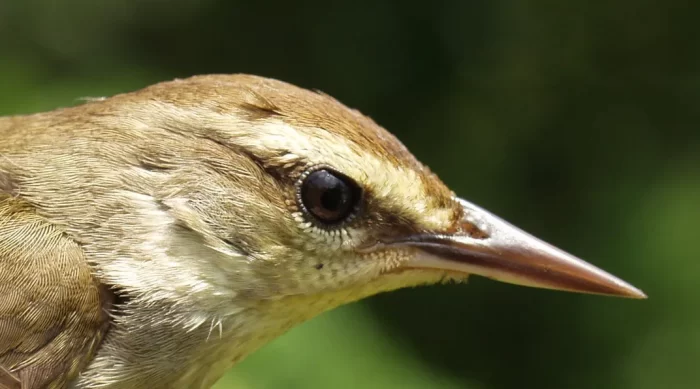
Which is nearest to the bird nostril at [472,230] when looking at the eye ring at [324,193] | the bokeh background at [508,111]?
the eye ring at [324,193]

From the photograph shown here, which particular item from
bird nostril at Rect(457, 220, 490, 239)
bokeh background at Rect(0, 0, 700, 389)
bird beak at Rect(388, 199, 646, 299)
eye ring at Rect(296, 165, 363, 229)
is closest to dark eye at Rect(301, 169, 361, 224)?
eye ring at Rect(296, 165, 363, 229)

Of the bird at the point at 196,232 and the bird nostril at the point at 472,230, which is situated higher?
the bird nostril at the point at 472,230

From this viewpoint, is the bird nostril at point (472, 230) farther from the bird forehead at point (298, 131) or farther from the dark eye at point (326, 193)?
the dark eye at point (326, 193)

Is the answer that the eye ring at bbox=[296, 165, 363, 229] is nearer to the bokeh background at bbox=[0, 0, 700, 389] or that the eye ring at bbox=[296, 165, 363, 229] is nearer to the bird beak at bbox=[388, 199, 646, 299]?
the bird beak at bbox=[388, 199, 646, 299]

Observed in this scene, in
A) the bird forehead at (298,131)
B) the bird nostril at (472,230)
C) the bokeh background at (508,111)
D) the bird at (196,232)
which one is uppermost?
the bokeh background at (508,111)

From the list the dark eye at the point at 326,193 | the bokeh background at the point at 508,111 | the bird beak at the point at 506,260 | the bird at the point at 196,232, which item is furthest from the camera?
the bokeh background at the point at 508,111

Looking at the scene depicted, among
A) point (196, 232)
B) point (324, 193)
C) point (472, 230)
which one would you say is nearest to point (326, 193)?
point (324, 193)
